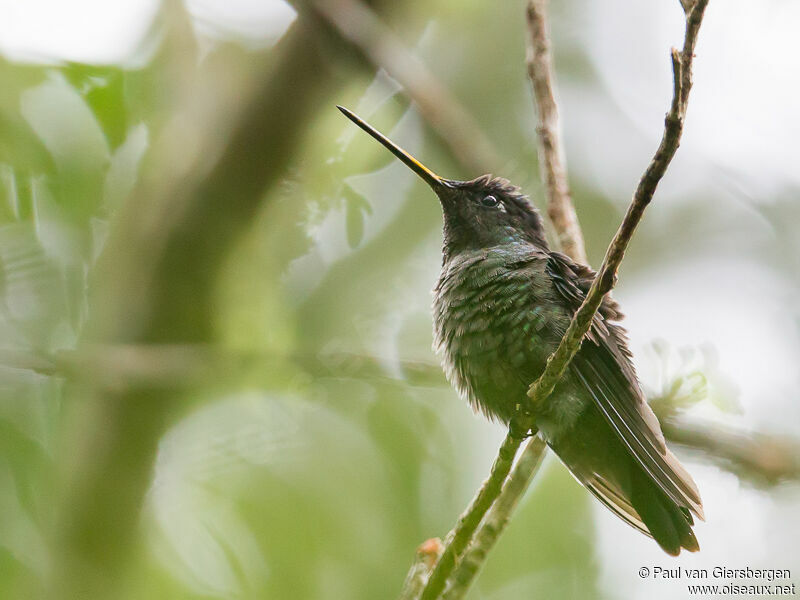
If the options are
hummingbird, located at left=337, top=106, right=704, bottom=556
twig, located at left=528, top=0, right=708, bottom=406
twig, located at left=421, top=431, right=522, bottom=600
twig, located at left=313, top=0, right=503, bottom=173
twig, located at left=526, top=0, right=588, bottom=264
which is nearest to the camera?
twig, located at left=528, top=0, right=708, bottom=406

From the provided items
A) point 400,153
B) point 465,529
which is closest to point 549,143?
point 400,153

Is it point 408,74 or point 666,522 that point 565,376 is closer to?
point 666,522

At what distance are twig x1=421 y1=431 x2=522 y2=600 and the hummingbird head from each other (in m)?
1.58

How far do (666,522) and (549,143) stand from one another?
2.11 metres

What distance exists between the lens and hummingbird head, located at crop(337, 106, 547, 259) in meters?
4.32

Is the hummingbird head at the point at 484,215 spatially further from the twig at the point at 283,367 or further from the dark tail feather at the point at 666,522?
the dark tail feather at the point at 666,522

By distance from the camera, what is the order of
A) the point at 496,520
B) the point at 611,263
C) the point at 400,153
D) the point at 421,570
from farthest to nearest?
the point at 400,153 → the point at 496,520 → the point at 421,570 → the point at 611,263

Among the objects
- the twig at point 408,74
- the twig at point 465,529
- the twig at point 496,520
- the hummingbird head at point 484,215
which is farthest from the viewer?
the twig at point 408,74

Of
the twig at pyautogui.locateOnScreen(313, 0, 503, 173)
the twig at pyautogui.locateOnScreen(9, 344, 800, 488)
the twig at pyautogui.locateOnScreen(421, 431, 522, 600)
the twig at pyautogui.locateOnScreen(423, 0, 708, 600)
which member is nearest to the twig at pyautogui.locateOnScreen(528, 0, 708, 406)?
the twig at pyautogui.locateOnScreen(423, 0, 708, 600)

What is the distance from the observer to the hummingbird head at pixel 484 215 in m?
4.32

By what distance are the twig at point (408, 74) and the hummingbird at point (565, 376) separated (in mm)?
1123

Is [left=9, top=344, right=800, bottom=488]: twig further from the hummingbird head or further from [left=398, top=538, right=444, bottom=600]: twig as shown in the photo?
the hummingbird head

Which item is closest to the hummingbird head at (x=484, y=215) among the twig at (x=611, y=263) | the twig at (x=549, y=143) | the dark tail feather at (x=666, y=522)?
the twig at (x=549, y=143)

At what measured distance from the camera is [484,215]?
14.4ft
